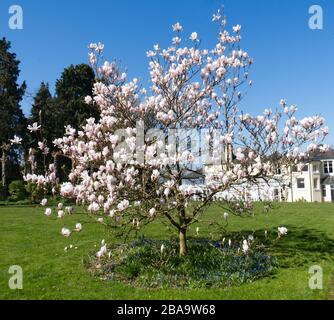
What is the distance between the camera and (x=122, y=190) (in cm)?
916

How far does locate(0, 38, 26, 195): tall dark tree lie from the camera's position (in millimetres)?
45575

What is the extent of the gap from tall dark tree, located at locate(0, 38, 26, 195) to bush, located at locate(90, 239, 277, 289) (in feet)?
125

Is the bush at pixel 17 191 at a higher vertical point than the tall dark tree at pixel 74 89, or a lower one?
lower

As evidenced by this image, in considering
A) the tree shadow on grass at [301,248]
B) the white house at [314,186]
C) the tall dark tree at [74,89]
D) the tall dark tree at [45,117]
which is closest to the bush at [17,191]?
the tall dark tree at [45,117]

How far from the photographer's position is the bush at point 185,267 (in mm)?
9422

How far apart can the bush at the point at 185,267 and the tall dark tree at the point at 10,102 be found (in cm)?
3812

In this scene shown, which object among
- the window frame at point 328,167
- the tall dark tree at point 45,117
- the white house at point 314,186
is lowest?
the white house at point 314,186

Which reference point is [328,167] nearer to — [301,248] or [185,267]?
[301,248]

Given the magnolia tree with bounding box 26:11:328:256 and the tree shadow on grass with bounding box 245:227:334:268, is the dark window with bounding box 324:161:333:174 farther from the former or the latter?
the magnolia tree with bounding box 26:11:328:256

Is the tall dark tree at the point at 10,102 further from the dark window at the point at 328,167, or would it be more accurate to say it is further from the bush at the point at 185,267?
the dark window at the point at 328,167

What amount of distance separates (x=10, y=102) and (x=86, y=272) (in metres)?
41.2

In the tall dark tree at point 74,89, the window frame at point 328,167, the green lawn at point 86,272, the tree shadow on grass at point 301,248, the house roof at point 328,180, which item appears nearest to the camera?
the green lawn at point 86,272
